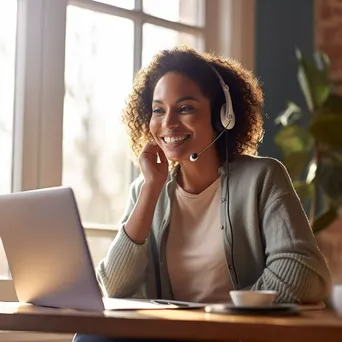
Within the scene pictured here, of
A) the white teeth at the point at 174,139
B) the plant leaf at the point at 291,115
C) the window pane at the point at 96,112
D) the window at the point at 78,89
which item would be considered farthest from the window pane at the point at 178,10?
the white teeth at the point at 174,139

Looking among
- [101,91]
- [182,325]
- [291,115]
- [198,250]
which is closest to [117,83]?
[101,91]

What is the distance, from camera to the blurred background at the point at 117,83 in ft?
9.00

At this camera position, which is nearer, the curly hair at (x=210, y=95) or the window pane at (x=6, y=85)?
the curly hair at (x=210, y=95)

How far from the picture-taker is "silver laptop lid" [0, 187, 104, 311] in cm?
156

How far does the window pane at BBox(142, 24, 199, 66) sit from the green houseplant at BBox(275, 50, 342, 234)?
48 cm

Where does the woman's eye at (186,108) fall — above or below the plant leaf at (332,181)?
above

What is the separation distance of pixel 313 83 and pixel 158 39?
2.20 ft

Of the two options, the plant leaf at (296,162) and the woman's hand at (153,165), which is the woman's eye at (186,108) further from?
the plant leaf at (296,162)

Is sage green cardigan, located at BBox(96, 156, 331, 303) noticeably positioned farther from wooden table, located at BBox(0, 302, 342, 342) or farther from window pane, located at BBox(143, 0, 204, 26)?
window pane, located at BBox(143, 0, 204, 26)

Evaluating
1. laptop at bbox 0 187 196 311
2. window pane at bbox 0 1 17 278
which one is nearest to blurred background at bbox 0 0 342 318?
window pane at bbox 0 1 17 278

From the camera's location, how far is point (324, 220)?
3.37 meters

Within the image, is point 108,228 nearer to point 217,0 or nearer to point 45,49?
point 45,49

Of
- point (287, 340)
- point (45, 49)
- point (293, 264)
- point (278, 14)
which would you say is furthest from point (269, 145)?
point (287, 340)

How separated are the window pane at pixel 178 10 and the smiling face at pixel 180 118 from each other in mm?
1068
